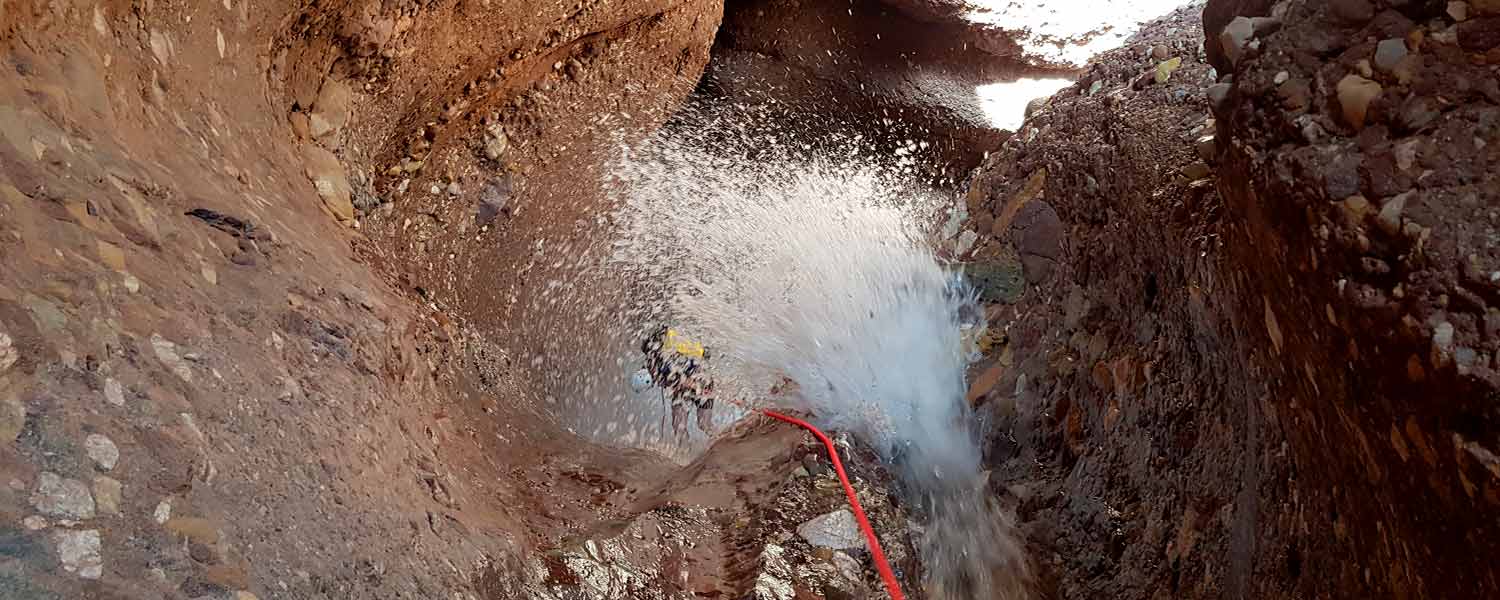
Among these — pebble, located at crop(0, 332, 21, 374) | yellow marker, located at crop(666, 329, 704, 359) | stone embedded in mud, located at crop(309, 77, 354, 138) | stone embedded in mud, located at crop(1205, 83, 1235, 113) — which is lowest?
yellow marker, located at crop(666, 329, 704, 359)

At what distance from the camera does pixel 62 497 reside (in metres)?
0.97

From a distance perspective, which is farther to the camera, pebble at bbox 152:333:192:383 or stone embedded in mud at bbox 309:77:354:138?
stone embedded in mud at bbox 309:77:354:138

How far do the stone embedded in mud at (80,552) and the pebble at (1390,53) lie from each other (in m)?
1.75

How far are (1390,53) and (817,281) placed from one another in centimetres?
240

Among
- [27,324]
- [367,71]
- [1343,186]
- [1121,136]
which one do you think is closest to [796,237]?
[1121,136]

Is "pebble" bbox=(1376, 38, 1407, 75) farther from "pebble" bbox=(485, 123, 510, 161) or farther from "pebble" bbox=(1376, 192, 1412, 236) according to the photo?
"pebble" bbox=(485, 123, 510, 161)

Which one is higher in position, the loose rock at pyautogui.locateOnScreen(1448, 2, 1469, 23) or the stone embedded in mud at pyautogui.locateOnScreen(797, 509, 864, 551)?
the loose rock at pyautogui.locateOnScreen(1448, 2, 1469, 23)

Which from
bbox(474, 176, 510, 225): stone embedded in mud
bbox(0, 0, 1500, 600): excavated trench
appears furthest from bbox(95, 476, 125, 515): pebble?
bbox(474, 176, 510, 225): stone embedded in mud

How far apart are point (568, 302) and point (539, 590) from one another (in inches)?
62.0

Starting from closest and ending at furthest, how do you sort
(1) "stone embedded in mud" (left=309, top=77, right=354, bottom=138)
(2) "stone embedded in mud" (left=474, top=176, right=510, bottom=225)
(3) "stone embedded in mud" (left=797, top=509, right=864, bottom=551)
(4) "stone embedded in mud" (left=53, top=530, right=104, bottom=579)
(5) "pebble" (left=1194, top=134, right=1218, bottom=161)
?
(4) "stone embedded in mud" (left=53, top=530, right=104, bottom=579)
(5) "pebble" (left=1194, top=134, right=1218, bottom=161)
(3) "stone embedded in mud" (left=797, top=509, right=864, bottom=551)
(1) "stone embedded in mud" (left=309, top=77, right=354, bottom=138)
(2) "stone embedded in mud" (left=474, top=176, right=510, bottom=225)

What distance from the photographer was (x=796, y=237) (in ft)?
12.0

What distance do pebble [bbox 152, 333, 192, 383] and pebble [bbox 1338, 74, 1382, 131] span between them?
1.71 meters

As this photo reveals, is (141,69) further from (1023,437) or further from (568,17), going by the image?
(1023,437)

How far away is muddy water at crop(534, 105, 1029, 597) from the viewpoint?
2.78 meters
